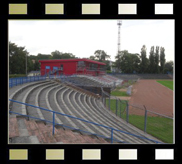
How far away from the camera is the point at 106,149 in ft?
9.82

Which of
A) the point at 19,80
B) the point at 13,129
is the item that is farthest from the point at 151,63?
the point at 13,129

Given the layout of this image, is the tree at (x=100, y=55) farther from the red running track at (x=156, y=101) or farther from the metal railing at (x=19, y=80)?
the metal railing at (x=19, y=80)

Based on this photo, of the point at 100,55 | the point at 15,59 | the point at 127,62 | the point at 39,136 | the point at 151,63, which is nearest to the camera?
the point at 39,136

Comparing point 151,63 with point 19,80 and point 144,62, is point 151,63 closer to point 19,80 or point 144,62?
point 144,62

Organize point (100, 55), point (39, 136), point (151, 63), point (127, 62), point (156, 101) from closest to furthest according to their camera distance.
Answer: point (39, 136) → point (156, 101) → point (151, 63) → point (127, 62) → point (100, 55)

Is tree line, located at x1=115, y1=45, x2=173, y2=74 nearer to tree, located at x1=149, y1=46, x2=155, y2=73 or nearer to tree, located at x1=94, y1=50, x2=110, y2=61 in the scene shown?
tree, located at x1=149, y1=46, x2=155, y2=73

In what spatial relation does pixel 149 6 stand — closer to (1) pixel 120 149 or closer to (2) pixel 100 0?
(2) pixel 100 0

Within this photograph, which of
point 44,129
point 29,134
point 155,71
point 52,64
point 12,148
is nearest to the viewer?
point 12,148

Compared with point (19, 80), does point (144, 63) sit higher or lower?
higher

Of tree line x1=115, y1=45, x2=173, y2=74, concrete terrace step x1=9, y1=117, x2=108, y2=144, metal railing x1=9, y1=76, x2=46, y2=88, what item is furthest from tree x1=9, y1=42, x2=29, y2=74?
tree line x1=115, y1=45, x2=173, y2=74

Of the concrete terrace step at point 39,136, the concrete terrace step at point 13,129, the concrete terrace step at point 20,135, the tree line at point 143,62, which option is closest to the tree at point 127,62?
the tree line at point 143,62

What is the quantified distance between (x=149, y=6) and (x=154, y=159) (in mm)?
3017
